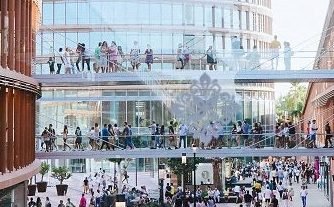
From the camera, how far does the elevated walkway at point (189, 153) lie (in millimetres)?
27703

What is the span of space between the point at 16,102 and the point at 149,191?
64.1ft

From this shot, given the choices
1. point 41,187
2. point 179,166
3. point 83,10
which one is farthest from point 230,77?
point 83,10

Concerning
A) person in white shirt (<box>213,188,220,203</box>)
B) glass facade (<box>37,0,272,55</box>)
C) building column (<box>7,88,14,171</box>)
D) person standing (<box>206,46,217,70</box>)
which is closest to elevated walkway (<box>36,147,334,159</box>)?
person standing (<box>206,46,217,70</box>)

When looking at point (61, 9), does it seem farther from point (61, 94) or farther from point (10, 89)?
point (10, 89)

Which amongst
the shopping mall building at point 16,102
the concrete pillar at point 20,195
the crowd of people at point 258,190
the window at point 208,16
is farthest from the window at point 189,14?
the concrete pillar at point 20,195

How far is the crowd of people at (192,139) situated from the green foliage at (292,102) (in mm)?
27779

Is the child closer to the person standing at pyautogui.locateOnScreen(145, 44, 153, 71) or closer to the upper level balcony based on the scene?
the upper level balcony

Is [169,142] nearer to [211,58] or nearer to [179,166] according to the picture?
[211,58]

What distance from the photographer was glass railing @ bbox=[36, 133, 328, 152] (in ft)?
92.2

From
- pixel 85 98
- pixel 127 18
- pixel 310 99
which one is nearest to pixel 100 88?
pixel 85 98

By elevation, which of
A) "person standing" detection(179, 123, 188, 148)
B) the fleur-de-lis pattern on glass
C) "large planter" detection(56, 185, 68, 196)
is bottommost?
"large planter" detection(56, 185, 68, 196)

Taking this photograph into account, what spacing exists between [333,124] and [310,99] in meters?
12.7

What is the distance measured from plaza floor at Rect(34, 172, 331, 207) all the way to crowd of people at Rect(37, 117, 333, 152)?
5996 mm

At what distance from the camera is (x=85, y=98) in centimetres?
4925
